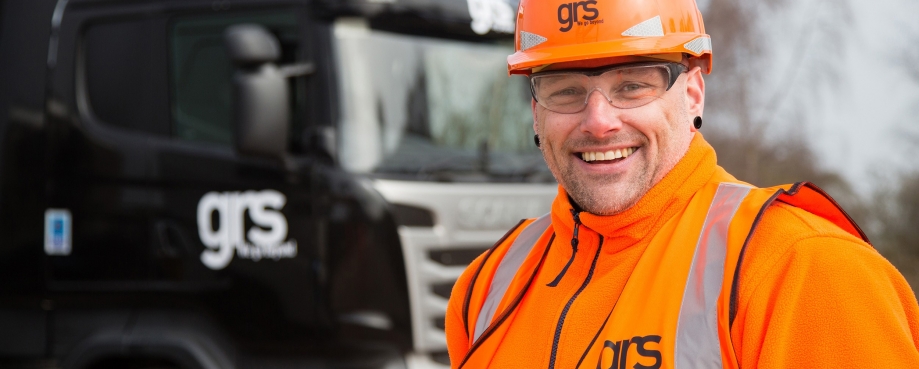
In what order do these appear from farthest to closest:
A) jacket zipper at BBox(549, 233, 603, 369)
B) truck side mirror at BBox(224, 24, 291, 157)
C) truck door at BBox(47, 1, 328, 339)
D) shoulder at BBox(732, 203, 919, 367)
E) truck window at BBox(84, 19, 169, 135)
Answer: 1. truck window at BBox(84, 19, 169, 135)
2. truck door at BBox(47, 1, 328, 339)
3. truck side mirror at BBox(224, 24, 291, 157)
4. jacket zipper at BBox(549, 233, 603, 369)
5. shoulder at BBox(732, 203, 919, 367)

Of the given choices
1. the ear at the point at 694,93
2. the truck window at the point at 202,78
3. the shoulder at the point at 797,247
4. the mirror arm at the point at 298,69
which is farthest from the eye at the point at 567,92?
the truck window at the point at 202,78

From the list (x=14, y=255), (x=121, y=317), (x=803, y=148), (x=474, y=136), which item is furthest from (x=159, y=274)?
(x=803, y=148)

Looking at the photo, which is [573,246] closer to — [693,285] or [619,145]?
[619,145]

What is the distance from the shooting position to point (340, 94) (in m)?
4.57

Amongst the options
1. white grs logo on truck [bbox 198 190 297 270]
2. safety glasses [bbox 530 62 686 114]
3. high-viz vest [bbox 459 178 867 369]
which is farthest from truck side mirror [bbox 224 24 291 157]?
high-viz vest [bbox 459 178 867 369]

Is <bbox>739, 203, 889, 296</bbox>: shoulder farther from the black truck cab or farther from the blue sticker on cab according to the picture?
the blue sticker on cab

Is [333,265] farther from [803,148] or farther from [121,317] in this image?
[803,148]

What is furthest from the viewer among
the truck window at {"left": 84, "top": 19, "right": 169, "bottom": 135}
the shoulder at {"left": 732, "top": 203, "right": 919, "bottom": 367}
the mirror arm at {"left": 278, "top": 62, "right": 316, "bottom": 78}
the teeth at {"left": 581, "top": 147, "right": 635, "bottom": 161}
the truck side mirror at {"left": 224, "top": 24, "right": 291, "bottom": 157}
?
the truck window at {"left": 84, "top": 19, "right": 169, "bottom": 135}

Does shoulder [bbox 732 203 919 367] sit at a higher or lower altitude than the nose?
lower

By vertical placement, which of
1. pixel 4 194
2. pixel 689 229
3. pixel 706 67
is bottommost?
pixel 4 194

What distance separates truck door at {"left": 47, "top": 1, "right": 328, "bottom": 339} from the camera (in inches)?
183

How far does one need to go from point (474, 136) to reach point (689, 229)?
3.34 m

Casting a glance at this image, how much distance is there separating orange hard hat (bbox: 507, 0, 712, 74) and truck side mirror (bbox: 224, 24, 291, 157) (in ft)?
8.58

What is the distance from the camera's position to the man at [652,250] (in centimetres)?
148
